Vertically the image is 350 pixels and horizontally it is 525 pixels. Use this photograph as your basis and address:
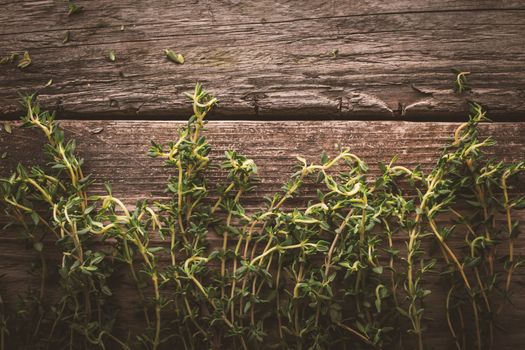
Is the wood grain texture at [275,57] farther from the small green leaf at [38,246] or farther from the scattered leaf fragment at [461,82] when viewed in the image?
the small green leaf at [38,246]


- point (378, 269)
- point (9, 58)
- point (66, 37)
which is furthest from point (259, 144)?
point (9, 58)

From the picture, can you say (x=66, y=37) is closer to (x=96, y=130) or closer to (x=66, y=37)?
(x=66, y=37)

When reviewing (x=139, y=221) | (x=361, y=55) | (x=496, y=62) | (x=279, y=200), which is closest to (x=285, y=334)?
(x=279, y=200)

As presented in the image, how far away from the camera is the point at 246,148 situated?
1417mm

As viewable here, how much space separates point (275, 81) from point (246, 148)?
9.0 inches

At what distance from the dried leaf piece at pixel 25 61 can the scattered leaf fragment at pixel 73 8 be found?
0.19 meters

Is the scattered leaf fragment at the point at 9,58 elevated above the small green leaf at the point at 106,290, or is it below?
above

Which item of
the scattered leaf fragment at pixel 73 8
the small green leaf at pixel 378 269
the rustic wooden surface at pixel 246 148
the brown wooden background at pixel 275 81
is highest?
the scattered leaf fragment at pixel 73 8

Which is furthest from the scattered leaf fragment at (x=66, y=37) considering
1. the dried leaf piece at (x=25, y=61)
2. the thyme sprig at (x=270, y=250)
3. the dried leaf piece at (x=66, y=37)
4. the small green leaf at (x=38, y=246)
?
the small green leaf at (x=38, y=246)

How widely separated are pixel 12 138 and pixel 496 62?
152cm

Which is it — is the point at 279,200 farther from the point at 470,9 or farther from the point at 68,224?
the point at 470,9

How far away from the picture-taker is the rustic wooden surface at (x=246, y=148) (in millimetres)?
1381

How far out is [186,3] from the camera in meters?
1.47

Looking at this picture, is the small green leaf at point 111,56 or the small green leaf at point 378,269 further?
the small green leaf at point 111,56
